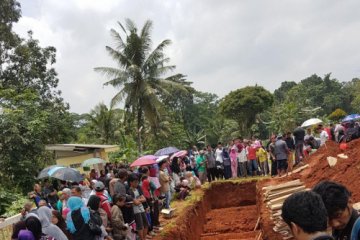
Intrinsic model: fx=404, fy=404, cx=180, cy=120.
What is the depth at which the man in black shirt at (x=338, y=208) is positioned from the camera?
2.69m

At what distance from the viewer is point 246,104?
3984 centimetres

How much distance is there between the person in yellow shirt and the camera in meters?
17.3

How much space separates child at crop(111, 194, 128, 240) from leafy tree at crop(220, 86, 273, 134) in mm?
32853

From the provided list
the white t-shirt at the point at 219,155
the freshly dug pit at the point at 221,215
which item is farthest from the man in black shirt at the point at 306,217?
the white t-shirt at the point at 219,155

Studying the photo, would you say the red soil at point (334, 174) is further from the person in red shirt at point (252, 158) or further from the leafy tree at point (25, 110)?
the leafy tree at point (25, 110)

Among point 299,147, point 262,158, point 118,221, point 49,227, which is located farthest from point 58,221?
point 262,158

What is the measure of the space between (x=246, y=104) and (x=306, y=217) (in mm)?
38078

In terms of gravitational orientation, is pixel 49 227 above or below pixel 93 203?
below

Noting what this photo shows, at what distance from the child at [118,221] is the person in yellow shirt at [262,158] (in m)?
10.5

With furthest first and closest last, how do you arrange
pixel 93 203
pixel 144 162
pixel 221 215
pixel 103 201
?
pixel 221 215
pixel 144 162
pixel 103 201
pixel 93 203

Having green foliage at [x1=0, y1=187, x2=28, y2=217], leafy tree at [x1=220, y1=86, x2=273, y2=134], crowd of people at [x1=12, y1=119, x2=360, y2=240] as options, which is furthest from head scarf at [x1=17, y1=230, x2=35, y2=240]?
leafy tree at [x1=220, y1=86, x2=273, y2=134]

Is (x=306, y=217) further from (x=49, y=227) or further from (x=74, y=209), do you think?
(x=49, y=227)

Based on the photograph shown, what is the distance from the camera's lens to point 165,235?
10.1m

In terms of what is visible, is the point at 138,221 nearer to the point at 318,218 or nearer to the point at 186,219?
the point at 186,219
